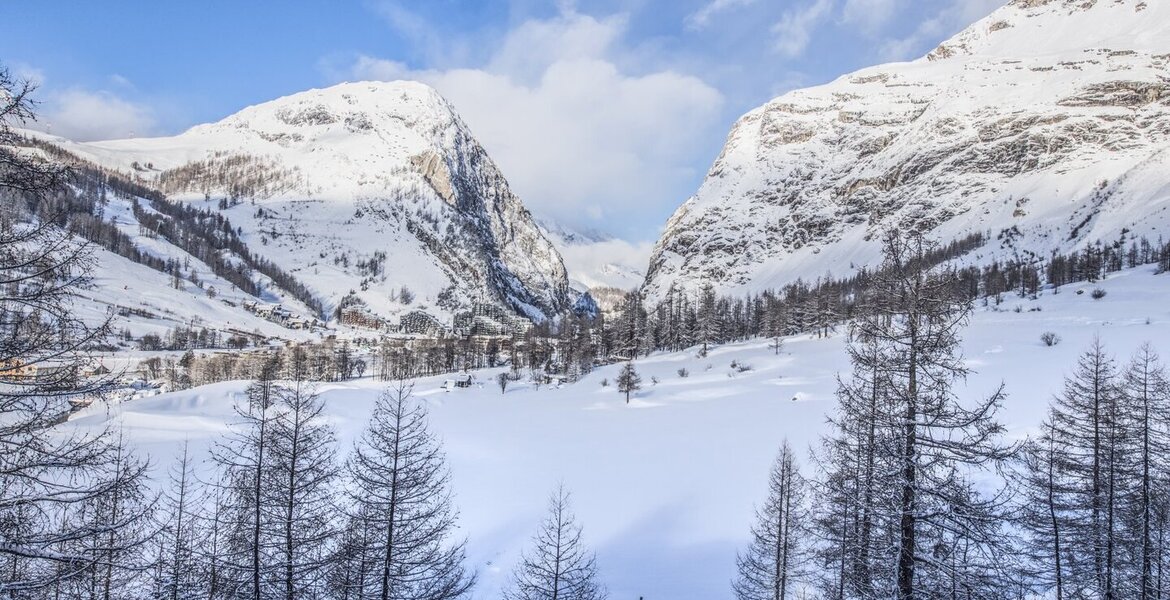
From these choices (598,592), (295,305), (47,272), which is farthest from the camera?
(295,305)

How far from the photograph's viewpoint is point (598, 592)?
2308 cm

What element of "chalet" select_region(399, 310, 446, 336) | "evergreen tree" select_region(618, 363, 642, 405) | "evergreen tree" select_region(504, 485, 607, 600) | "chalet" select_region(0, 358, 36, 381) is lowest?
"evergreen tree" select_region(504, 485, 607, 600)

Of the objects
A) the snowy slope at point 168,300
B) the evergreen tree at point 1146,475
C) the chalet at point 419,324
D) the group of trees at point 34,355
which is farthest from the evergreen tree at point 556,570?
the chalet at point 419,324

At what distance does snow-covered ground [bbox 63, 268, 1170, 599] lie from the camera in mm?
27250

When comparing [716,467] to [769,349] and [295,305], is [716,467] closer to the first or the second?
[769,349]

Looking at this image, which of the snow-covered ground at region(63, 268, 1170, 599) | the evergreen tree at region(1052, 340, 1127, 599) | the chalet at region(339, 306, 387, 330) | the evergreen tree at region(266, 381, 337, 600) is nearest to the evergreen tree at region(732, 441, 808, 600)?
the snow-covered ground at region(63, 268, 1170, 599)

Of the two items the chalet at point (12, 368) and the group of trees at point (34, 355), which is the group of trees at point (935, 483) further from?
the chalet at point (12, 368)

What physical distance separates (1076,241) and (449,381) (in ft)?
493

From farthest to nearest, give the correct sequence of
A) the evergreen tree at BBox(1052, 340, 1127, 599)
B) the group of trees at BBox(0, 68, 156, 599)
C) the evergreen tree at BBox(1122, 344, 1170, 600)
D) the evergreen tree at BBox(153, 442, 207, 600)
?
the evergreen tree at BBox(1052, 340, 1127, 599) → the evergreen tree at BBox(1122, 344, 1170, 600) → the evergreen tree at BBox(153, 442, 207, 600) → the group of trees at BBox(0, 68, 156, 599)

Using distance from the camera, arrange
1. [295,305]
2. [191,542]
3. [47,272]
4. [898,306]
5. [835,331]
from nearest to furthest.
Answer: [47,272], [898,306], [191,542], [835,331], [295,305]

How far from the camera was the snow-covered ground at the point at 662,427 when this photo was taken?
89.4 feet

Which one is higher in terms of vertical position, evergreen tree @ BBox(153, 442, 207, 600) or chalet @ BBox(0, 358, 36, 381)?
chalet @ BBox(0, 358, 36, 381)

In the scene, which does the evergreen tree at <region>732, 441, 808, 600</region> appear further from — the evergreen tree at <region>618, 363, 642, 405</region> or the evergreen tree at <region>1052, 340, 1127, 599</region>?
the evergreen tree at <region>618, 363, 642, 405</region>

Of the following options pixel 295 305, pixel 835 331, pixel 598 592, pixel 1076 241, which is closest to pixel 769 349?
pixel 835 331
